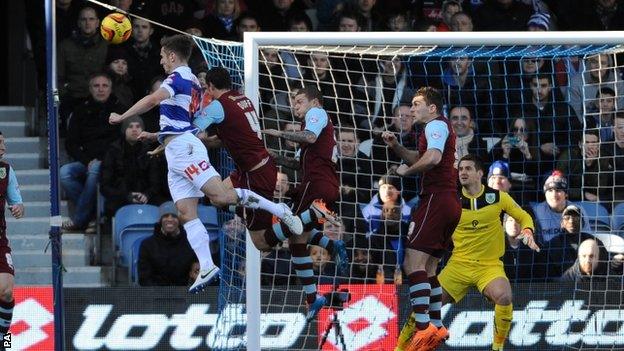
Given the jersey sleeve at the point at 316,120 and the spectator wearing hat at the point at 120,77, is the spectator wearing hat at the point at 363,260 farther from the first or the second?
the spectator wearing hat at the point at 120,77

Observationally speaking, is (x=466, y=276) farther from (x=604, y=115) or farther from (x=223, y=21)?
(x=223, y=21)

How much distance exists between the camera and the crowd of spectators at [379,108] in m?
17.0

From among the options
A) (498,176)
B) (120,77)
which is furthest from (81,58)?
(498,176)

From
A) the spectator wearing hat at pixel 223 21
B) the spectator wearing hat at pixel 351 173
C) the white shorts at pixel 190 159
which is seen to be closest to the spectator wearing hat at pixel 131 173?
the spectator wearing hat at pixel 223 21

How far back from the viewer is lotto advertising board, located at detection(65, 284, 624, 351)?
647 inches

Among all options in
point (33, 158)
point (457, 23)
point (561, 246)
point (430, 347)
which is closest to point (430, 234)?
point (430, 347)

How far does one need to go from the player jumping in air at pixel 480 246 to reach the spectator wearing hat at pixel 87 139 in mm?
4137

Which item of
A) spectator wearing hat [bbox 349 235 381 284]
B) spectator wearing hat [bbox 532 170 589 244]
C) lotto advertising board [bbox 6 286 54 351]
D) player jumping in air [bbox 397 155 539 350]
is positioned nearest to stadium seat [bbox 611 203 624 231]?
spectator wearing hat [bbox 532 170 589 244]

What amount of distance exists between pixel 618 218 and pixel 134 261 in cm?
484

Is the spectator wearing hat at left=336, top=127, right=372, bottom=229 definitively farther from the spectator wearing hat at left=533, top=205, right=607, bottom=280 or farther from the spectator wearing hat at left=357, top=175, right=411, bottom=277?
the spectator wearing hat at left=533, top=205, right=607, bottom=280

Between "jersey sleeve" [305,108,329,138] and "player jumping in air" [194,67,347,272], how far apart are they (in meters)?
0.44

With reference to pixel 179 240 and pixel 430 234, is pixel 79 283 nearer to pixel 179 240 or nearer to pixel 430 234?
pixel 179 240

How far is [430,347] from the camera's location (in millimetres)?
14906

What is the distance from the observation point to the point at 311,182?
1478 cm
